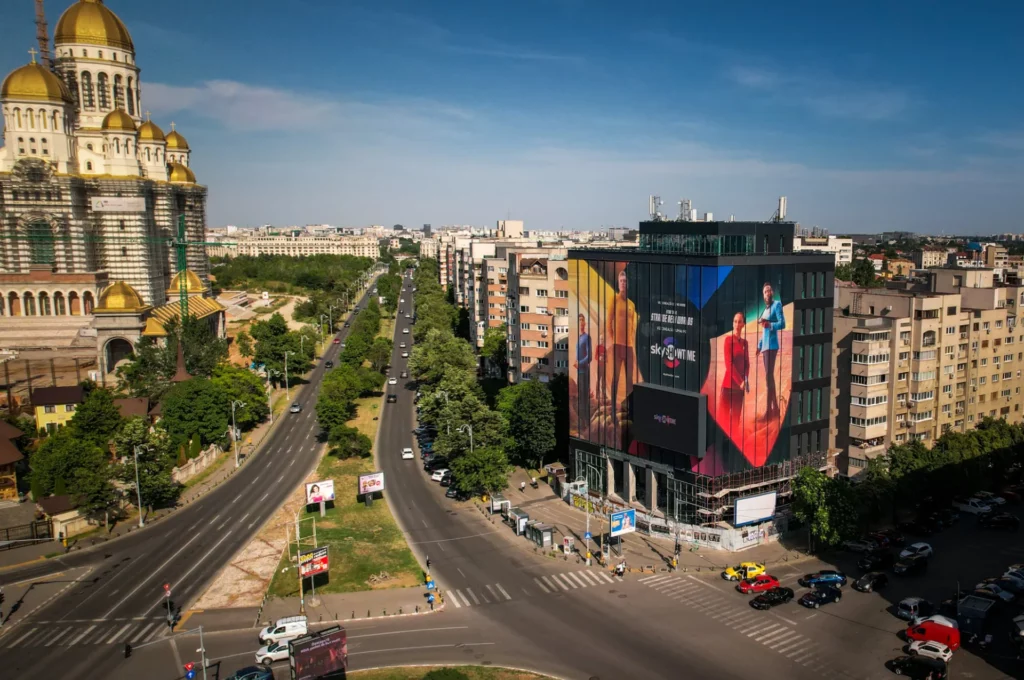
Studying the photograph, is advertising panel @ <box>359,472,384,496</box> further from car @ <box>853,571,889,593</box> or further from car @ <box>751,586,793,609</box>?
→ car @ <box>853,571,889,593</box>

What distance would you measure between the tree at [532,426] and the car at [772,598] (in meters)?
34.3

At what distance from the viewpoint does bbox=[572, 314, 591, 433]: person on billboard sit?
256 feet

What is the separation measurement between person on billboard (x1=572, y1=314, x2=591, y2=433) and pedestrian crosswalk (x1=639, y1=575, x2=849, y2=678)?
21452 millimetres

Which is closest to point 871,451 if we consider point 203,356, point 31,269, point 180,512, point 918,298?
point 918,298

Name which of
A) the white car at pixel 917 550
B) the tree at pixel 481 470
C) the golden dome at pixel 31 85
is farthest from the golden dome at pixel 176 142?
the white car at pixel 917 550

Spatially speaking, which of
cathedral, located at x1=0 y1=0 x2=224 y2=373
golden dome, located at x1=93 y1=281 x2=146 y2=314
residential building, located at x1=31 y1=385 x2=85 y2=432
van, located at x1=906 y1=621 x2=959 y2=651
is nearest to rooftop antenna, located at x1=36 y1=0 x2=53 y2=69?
cathedral, located at x1=0 y1=0 x2=224 y2=373

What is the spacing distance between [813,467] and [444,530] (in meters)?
35.1

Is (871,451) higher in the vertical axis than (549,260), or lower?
lower

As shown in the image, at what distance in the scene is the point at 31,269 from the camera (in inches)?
5221

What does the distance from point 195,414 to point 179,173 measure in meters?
101

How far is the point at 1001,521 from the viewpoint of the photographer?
239 feet

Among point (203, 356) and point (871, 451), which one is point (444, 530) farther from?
point (203, 356)

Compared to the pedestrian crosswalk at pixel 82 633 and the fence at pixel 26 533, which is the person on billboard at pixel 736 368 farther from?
the fence at pixel 26 533

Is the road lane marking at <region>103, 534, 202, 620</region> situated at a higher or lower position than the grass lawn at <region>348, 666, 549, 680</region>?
lower
